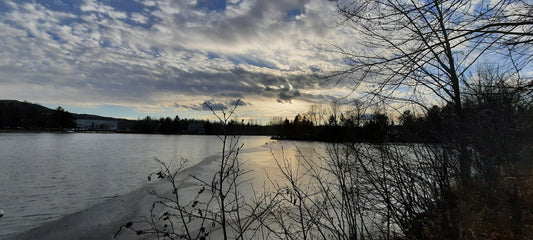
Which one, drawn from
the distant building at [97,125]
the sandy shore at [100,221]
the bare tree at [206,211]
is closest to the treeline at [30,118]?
the distant building at [97,125]

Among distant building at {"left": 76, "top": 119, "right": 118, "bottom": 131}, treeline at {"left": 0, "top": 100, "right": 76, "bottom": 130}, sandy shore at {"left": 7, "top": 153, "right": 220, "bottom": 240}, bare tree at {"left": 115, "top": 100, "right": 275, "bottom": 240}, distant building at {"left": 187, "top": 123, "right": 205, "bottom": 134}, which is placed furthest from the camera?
distant building at {"left": 76, "top": 119, "right": 118, "bottom": 131}

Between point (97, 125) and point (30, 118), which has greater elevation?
point (30, 118)

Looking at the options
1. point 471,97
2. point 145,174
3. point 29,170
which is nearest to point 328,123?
point 471,97

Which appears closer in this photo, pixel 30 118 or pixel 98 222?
pixel 98 222

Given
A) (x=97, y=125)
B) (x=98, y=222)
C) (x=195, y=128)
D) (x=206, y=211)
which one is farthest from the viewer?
(x=97, y=125)

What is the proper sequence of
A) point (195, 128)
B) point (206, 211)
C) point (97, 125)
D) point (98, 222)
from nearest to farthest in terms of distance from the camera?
point (206, 211)
point (98, 222)
point (195, 128)
point (97, 125)

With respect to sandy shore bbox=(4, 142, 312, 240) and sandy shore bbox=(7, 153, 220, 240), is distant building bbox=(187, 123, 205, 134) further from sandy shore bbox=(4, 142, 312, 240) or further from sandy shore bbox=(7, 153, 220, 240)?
sandy shore bbox=(7, 153, 220, 240)

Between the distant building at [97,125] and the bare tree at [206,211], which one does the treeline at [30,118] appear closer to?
the distant building at [97,125]

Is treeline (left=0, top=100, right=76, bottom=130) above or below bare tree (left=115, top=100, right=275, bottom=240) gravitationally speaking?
above

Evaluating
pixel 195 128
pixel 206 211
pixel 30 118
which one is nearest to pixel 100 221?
pixel 206 211

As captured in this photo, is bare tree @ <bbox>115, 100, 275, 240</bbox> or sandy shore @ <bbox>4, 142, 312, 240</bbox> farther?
sandy shore @ <bbox>4, 142, 312, 240</bbox>

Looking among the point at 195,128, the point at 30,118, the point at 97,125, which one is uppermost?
the point at 30,118

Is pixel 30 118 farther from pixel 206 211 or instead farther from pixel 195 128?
pixel 206 211

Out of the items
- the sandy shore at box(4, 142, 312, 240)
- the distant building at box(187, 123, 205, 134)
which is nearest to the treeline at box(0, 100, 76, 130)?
the distant building at box(187, 123, 205, 134)
